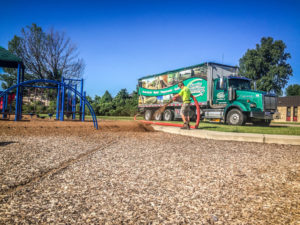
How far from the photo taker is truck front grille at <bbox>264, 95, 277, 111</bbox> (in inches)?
504

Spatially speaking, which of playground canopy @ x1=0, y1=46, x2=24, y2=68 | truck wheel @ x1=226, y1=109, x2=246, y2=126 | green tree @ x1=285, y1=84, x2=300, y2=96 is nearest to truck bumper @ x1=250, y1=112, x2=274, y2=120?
truck wheel @ x1=226, y1=109, x2=246, y2=126

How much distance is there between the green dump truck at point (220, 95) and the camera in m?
12.8

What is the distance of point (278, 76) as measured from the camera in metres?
37.1

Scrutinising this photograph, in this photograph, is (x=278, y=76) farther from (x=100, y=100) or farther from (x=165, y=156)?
(x=165, y=156)

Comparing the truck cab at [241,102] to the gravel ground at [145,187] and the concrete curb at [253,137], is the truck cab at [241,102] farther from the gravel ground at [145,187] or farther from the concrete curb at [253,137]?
the gravel ground at [145,187]

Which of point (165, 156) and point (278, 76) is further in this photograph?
point (278, 76)

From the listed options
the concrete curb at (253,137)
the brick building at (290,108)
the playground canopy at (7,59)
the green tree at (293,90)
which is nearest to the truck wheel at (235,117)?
the concrete curb at (253,137)

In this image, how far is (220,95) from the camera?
14.0 meters

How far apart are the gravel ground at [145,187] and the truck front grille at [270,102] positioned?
28.3 feet

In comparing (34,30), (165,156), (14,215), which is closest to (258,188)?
(165,156)

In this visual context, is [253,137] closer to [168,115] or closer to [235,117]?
[235,117]

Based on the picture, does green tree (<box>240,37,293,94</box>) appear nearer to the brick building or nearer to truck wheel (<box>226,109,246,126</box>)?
the brick building

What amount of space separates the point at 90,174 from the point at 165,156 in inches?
72.6

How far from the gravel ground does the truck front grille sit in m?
8.63
